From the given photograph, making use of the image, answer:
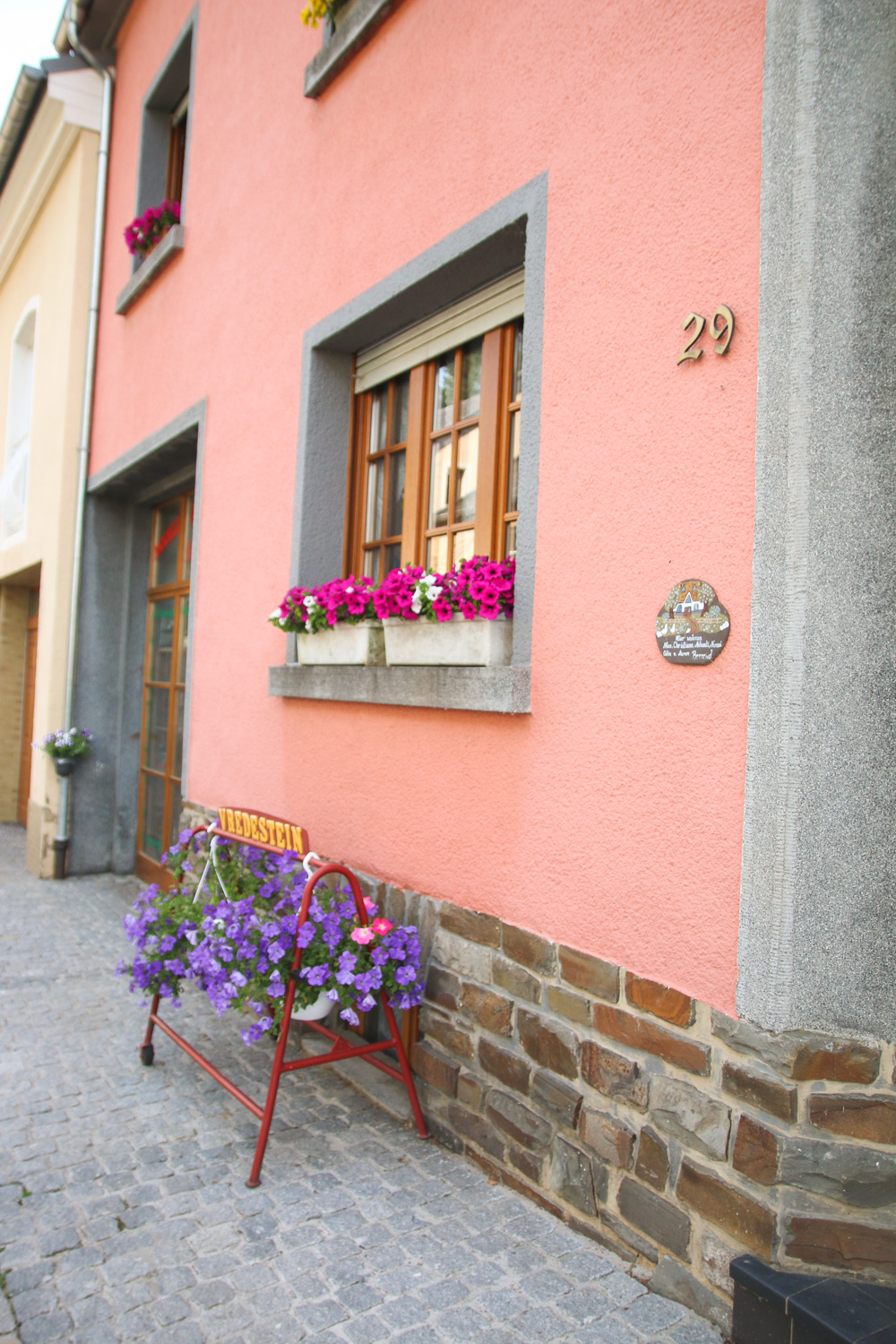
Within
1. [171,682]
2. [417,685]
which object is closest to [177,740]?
[171,682]

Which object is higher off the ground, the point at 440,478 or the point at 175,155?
the point at 175,155

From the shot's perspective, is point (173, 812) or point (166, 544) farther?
point (166, 544)

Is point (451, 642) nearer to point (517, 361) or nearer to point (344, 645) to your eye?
point (344, 645)

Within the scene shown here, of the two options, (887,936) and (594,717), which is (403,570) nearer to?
(594,717)

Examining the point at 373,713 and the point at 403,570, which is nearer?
the point at 403,570

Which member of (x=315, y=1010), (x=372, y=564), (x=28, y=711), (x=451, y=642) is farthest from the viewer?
(x=28, y=711)

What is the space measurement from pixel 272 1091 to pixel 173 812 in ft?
14.1

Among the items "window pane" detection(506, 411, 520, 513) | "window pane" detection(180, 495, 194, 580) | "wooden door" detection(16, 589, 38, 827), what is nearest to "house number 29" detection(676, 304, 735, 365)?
"window pane" detection(506, 411, 520, 513)

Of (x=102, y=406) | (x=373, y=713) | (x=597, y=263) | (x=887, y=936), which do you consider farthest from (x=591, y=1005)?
(x=102, y=406)

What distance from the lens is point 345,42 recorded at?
4.00 m

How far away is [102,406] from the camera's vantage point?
743cm

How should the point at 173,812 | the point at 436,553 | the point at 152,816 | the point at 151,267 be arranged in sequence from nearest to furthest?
the point at 436,553 → the point at 151,267 → the point at 173,812 → the point at 152,816

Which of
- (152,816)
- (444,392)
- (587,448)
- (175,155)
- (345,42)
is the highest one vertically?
(175,155)

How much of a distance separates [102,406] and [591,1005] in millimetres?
6597
